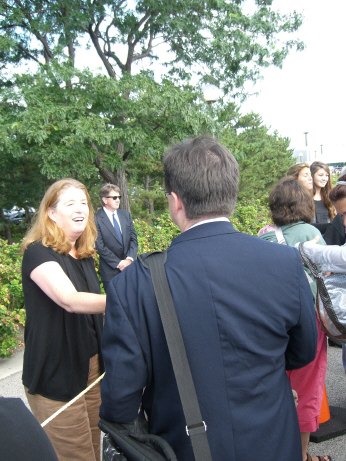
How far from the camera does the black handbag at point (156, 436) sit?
113 centimetres

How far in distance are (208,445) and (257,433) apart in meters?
0.20

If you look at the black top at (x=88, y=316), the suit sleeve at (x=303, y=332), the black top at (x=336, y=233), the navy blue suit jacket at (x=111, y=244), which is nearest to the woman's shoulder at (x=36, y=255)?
the black top at (x=88, y=316)

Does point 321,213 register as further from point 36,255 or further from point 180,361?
point 180,361

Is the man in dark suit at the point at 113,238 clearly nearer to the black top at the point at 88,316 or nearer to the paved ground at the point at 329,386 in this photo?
the paved ground at the point at 329,386

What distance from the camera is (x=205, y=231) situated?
1.29 metres

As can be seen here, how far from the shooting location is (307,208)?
107 inches

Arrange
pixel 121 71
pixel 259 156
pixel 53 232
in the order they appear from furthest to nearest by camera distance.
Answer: pixel 259 156 < pixel 121 71 < pixel 53 232

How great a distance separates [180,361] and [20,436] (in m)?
0.50

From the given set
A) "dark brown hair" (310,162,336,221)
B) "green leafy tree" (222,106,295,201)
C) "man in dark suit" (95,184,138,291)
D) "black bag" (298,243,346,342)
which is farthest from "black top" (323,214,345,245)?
"green leafy tree" (222,106,295,201)

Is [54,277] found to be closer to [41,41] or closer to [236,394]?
[236,394]

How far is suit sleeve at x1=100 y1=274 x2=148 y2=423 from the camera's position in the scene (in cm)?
121

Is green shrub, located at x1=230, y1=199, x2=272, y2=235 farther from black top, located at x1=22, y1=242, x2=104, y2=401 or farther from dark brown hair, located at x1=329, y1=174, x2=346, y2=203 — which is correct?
black top, located at x1=22, y1=242, x2=104, y2=401

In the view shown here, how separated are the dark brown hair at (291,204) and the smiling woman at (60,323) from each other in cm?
→ 142

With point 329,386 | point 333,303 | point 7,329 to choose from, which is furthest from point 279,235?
point 7,329
